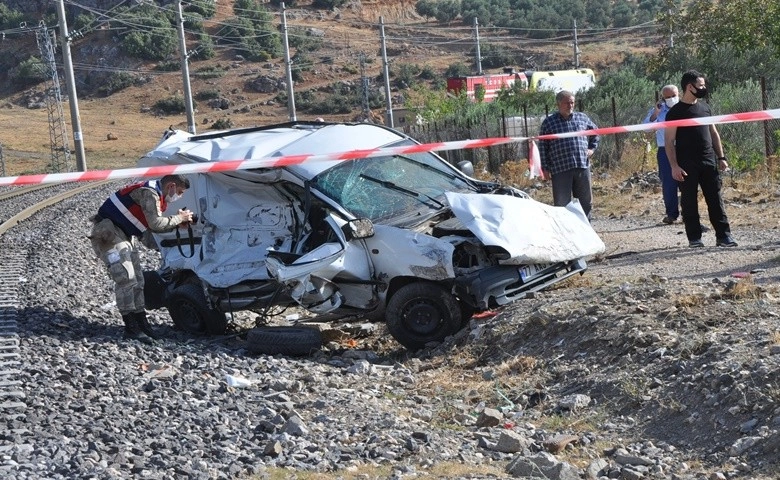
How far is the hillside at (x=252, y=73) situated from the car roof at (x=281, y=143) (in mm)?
49690

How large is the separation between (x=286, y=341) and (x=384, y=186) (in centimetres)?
156

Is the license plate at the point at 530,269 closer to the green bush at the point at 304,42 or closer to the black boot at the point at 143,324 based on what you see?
the black boot at the point at 143,324

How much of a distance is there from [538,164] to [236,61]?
8060 cm

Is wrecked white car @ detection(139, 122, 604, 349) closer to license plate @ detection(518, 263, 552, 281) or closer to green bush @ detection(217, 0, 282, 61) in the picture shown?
license plate @ detection(518, 263, 552, 281)

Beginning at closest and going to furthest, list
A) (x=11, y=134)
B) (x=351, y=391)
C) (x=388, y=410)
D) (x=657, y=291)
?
(x=388, y=410) → (x=351, y=391) → (x=657, y=291) → (x=11, y=134)

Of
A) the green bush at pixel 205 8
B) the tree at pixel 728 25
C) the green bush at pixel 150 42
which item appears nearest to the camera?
the tree at pixel 728 25

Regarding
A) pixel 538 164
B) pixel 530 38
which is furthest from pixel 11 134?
pixel 538 164

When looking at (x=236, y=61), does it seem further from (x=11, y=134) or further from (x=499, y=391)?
(x=499, y=391)

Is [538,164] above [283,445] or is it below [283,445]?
above

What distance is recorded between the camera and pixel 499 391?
799 cm

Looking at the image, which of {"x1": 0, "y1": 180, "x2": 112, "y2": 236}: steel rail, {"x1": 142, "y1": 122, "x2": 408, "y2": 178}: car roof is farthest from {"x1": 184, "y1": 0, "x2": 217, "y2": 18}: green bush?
{"x1": 142, "y1": 122, "x2": 408, "y2": 178}: car roof

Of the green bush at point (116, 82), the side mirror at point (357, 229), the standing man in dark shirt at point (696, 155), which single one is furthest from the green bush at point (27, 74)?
the side mirror at point (357, 229)

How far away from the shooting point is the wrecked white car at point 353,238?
370 inches

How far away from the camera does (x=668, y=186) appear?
46.7ft
